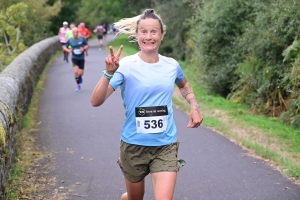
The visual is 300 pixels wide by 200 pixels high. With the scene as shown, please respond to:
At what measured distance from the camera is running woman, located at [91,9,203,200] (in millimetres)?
4320

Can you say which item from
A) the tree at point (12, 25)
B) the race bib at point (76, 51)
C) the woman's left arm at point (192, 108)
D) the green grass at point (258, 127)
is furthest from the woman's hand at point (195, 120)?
the tree at point (12, 25)

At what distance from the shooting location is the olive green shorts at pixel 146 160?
14.3 ft

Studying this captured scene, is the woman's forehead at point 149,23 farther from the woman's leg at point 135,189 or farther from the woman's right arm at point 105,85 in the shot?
the woman's leg at point 135,189

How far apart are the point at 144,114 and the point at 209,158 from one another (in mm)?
3757

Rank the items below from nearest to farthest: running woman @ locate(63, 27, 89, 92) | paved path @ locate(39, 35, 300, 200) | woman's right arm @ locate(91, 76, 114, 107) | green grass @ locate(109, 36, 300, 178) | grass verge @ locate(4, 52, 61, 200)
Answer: woman's right arm @ locate(91, 76, 114, 107) < grass verge @ locate(4, 52, 61, 200) < paved path @ locate(39, 35, 300, 200) < green grass @ locate(109, 36, 300, 178) < running woman @ locate(63, 27, 89, 92)

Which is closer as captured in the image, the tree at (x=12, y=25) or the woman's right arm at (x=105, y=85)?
the woman's right arm at (x=105, y=85)

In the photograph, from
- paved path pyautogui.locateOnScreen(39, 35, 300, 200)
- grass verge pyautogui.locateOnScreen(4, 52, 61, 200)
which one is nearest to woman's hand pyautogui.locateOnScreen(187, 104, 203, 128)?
paved path pyautogui.locateOnScreen(39, 35, 300, 200)

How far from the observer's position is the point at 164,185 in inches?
165

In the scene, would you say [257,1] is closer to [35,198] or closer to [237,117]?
[237,117]

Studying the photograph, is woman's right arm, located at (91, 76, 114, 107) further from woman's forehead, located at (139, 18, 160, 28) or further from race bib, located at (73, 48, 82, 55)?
race bib, located at (73, 48, 82, 55)

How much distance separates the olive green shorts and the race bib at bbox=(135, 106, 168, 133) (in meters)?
0.16

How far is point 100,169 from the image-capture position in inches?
289

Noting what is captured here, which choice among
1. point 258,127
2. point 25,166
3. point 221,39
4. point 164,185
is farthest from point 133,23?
point 221,39

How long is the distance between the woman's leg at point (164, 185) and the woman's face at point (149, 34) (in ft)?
3.42
